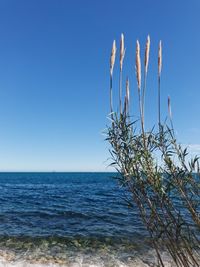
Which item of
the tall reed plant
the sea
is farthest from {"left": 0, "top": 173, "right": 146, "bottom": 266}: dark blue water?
the tall reed plant

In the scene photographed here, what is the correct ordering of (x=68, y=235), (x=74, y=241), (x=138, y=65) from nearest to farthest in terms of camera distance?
(x=138, y=65), (x=74, y=241), (x=68, y=235)

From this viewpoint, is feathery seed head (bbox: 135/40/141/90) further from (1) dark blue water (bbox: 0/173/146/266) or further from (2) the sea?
(1) dark blue water (bbox: 0/173/146/266)

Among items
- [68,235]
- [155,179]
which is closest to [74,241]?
[68,235]

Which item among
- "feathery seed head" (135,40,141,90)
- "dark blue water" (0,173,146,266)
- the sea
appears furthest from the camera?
"dark blue water" (0,173,146,266)

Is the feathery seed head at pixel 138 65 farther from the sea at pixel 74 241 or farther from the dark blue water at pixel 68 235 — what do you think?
the dark blue water at pixel 68 235

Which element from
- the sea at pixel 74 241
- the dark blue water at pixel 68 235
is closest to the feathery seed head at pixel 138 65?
the sea at pixel 74 241

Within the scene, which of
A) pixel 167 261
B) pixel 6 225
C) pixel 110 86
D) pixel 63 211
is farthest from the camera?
pixel 63 211

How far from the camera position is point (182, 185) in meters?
5.60

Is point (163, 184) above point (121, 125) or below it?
below

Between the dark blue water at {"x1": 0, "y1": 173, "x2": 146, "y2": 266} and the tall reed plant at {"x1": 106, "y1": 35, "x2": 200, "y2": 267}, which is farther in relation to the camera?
the dark blue water at {"x1": 0, "y1": 173, "x2": 146, "y2": 266}

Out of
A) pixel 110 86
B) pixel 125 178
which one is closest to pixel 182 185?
pixel 125 178

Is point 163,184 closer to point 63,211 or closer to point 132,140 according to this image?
point 132,140

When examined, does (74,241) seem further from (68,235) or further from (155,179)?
(155,179)

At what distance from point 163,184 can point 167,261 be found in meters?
6.57
